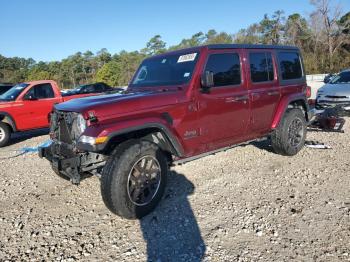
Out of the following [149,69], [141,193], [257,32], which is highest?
[257,32]

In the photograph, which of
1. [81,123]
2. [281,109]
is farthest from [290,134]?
[81,123]

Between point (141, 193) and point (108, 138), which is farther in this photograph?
point (141, 193)

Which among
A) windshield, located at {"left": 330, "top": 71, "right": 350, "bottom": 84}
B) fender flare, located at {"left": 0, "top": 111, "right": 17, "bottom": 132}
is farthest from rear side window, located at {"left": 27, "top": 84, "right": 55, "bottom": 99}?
windshield, located at {"left": 330, "top": 71, "right": 350, "bottom": 84}

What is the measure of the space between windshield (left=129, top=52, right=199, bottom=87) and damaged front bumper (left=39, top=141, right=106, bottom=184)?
4.93 feet

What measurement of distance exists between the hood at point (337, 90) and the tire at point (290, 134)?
5265 millimetres

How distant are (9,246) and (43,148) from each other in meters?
1.43

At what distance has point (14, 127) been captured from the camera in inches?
364

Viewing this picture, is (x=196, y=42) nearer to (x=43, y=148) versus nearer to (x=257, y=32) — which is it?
(x=257, y=32)

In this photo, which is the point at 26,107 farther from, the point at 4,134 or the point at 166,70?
the point at 166,70

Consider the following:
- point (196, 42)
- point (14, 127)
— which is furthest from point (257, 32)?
point (14, 127)

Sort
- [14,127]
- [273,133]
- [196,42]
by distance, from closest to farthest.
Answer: [273,133] → [14,127] → [196,42]

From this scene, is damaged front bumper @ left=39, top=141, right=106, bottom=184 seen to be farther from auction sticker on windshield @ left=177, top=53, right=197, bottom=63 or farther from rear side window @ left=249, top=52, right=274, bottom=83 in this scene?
rear side window @ left=249, top=52, right=274, bottom=83

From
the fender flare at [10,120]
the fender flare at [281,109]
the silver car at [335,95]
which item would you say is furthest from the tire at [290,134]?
the fender flare at [10,120]

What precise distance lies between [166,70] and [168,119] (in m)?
1.11
